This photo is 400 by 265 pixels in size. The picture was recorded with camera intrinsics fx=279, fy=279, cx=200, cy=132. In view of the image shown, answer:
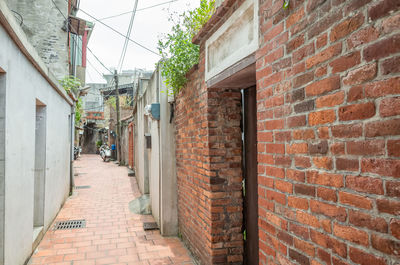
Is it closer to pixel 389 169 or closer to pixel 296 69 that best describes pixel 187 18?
pixel 296 69

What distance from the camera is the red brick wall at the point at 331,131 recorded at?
1027 millimetres

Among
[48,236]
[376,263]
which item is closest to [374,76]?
[376,263]

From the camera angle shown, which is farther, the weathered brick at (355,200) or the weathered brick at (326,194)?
the weathered brick at (326,194)

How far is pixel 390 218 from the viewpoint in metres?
1.00

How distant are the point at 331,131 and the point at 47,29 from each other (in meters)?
10.1

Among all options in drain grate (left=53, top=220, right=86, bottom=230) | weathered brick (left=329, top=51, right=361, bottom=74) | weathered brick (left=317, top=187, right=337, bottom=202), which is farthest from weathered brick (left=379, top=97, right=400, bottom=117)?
drain grate (left=53, top=220, right=86, bottom=230)

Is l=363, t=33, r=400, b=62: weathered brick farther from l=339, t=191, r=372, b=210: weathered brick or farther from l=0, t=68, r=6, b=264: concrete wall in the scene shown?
l=0, t=68, r=6, b=264: concrete wall

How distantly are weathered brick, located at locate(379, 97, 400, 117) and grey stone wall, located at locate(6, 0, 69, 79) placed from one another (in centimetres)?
989

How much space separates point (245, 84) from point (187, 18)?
1239 millimetres

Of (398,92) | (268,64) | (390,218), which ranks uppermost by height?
(268,64)

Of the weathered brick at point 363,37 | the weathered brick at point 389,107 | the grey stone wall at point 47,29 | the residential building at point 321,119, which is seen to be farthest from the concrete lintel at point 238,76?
the grey stone wall at point 47,29

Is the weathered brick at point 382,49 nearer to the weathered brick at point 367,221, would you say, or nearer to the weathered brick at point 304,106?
the weathered brick at point 304,106

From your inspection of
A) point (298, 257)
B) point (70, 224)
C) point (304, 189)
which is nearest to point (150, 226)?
point (70, 224)

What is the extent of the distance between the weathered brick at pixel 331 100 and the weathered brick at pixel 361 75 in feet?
0.21
